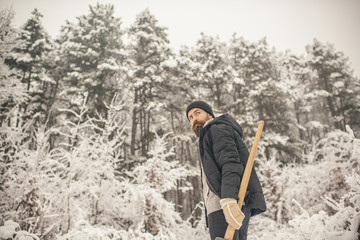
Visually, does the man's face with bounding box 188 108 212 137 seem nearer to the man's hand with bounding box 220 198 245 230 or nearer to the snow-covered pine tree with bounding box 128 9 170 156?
the man's hand with bounding box 220 198 245 230

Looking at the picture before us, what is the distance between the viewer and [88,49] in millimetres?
13133

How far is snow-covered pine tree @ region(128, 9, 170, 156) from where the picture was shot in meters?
12.7

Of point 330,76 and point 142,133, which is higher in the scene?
point 330,76

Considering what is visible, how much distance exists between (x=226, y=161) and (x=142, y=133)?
1354cm

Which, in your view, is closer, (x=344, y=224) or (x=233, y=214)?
(x=233, y=214)

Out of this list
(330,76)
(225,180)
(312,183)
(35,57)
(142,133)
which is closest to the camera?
(225,180)

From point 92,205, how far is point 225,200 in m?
5.39

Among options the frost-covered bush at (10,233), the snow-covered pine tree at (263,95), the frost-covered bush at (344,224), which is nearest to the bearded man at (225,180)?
the frost-covered bush at (344,224)

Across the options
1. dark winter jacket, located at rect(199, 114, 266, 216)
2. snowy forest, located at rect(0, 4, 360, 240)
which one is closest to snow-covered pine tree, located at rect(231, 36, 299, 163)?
snowy forest, located at rect(0, 4, 360, 240)

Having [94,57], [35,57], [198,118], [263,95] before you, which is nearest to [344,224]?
[198,118]

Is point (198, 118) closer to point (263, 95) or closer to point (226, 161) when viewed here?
point (226, 161)

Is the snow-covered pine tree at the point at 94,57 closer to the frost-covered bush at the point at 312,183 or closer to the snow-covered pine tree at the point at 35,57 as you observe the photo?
the snow-covered pine tree at the point at 35,57

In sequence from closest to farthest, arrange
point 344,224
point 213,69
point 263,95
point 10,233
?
point 344,224
point 10,233
point 263,95
point 213,69

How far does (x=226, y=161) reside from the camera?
71.2 inches
